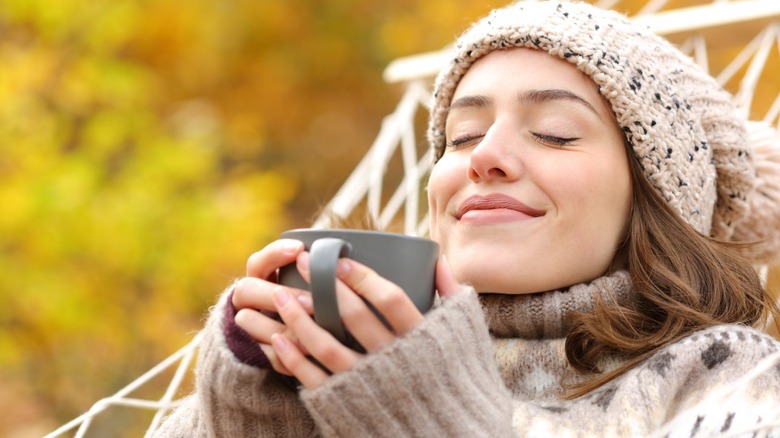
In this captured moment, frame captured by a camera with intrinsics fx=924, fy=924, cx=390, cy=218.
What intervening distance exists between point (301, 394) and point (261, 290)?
0.11 meters

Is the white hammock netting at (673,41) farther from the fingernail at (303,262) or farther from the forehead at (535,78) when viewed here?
the fingernail at (303,262)

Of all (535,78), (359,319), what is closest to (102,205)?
(535,78)

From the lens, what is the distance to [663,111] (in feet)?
4.00

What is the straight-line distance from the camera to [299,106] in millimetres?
4480

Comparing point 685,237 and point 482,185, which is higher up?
point 482,185

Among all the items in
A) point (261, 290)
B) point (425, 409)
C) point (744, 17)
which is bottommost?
point (425, 409)

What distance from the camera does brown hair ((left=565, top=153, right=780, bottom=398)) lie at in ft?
3.52

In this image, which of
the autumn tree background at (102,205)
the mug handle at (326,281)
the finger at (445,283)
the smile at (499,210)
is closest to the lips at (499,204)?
the smile at (499,210)

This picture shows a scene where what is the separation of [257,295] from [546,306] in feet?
1.29

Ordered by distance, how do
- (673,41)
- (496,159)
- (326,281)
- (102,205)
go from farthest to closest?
(102,205), (673,41), (496,159), (326,281)

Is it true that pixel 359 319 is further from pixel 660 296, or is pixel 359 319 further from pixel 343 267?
pixel 660 296

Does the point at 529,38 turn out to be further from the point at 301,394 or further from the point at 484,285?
the point at 301,394

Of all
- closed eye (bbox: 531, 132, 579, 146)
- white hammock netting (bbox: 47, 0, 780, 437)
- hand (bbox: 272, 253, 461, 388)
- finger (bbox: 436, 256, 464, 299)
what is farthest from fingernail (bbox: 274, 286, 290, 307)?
white hammock netting (bbox: 47, 0, 780, 437)

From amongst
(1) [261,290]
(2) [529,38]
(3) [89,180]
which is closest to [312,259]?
(1) [261,290]
